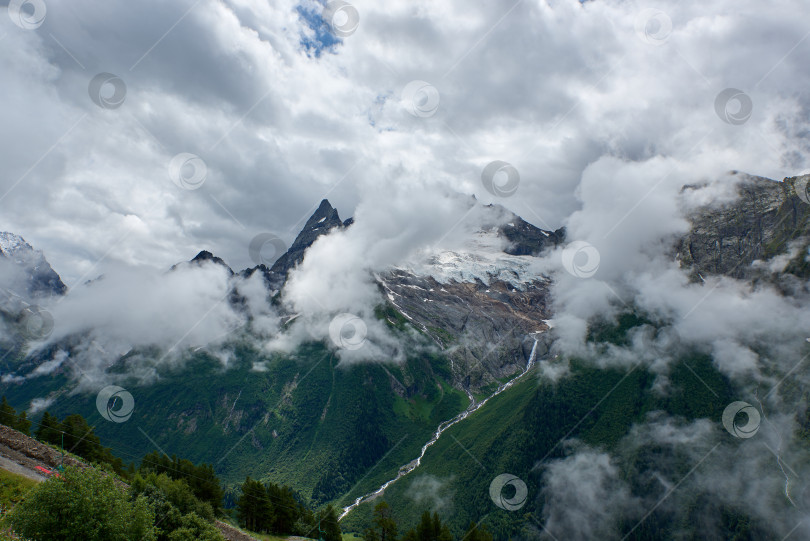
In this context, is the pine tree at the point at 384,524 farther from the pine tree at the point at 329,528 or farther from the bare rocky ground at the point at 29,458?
the bare rocky ground at the point at 29,458

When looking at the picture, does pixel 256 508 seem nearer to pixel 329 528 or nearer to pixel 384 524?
pixel 329 528

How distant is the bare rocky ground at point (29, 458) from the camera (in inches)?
1757

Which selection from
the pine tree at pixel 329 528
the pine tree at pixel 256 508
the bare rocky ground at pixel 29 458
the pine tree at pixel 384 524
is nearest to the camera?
the bare rocky ground at pixel 29 458

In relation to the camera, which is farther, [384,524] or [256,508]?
[384,524]

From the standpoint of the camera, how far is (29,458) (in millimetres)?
48000

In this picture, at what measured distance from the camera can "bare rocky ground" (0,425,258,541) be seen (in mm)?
44625

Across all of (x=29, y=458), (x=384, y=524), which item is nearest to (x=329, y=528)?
(x=384, y=524)

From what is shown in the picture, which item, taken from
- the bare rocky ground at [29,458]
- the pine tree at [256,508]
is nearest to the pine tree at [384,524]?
the pine tree at [256,508]

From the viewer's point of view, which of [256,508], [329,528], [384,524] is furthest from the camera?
[384,524]

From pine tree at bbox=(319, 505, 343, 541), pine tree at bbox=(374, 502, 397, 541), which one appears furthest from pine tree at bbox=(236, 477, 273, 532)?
pine tree at bbox=(374, 502, 397, 541)

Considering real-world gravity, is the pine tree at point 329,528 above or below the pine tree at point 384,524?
below

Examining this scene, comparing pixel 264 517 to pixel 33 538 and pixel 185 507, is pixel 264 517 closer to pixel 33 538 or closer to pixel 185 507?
pixel 185 507

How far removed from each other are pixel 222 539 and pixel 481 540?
221 feet

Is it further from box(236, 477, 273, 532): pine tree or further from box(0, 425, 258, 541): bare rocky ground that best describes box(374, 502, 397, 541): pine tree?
box(0, 425, 258, 541): bare rocky ground
